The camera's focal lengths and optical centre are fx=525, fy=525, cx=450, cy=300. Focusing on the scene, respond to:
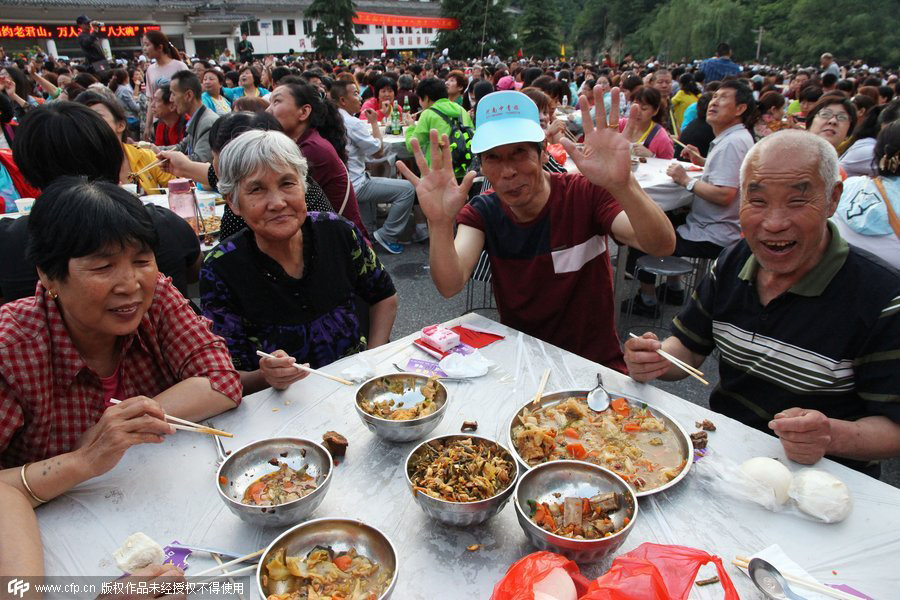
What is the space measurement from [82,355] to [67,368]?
12 centimetres

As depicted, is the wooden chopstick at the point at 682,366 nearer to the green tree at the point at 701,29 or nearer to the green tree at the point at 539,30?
the green tree at the point at 539,30

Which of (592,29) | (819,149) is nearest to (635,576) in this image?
(819,149)

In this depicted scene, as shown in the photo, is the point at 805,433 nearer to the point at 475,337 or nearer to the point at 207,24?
the point at 475,337

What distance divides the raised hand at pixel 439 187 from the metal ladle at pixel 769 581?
65.5 inches

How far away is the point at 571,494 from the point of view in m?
1.44

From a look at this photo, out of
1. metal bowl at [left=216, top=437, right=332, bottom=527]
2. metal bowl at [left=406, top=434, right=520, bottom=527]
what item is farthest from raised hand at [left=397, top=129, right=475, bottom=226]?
metal bowl at [left=406, top=434, right=520, bottom=527]

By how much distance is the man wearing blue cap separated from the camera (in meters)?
2.26

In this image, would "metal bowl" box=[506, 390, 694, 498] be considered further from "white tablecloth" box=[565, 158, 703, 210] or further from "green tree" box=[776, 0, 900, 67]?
"green tree" box=[776, 0, 900, 67]

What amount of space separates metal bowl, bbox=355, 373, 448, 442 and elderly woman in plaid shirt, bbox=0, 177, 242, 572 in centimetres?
48

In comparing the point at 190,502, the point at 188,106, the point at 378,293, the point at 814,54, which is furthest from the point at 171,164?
the point at 814,54

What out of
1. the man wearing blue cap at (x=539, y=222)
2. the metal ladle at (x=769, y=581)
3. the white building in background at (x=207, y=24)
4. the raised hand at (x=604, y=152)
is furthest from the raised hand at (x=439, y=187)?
the white building in background at (x=207, y=24)

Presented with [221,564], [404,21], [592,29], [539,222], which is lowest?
[221,564]

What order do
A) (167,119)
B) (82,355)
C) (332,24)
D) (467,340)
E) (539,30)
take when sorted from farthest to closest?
(539,30) < (332,24) < (167,119) < (467,340) < (82,355)

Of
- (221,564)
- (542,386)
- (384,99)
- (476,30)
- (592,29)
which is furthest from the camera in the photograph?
(592,29)
